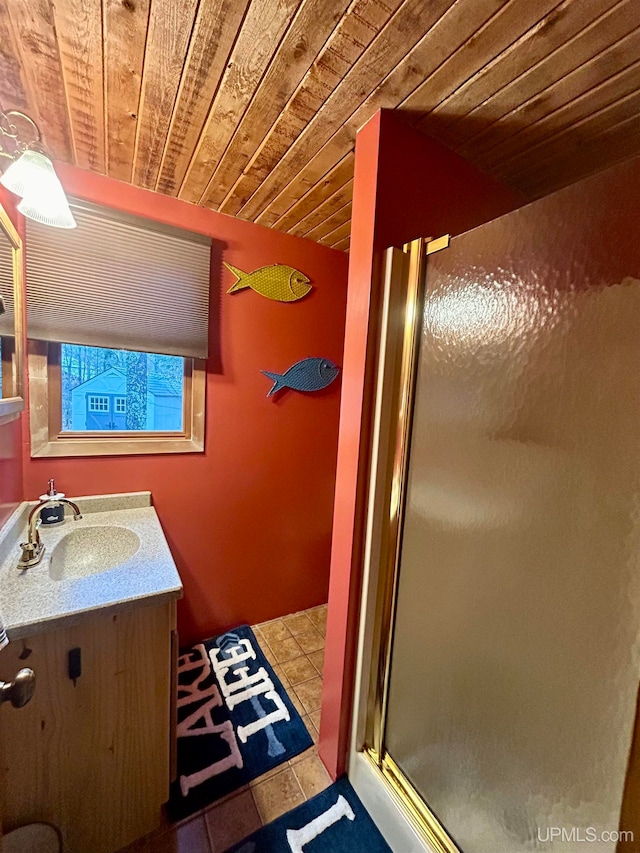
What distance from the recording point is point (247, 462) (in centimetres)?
193

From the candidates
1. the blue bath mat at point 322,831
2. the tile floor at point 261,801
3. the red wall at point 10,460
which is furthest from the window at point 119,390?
the blue bath mat at point 322,831

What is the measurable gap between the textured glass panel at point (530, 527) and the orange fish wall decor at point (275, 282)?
1105mm

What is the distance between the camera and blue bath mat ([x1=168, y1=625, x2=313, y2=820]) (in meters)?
1.19

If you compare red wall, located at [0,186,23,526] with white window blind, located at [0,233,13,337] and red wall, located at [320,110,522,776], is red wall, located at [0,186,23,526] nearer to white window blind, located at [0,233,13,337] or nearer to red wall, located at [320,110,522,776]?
white window blind, located at [0,233,13,337]

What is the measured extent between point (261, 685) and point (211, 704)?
24 centimetres

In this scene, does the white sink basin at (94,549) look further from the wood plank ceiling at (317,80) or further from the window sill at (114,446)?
the wood plank ceiling at (317,80)

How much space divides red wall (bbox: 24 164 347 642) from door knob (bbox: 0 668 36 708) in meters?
1.17

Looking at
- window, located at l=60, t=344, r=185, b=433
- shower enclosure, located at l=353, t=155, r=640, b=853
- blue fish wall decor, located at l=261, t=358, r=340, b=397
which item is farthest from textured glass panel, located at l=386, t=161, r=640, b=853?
window, located at l=60, t=344, r=185, b=433

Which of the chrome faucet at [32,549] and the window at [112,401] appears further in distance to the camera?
the window at [112,401]

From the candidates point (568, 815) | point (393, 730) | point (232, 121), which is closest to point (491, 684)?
point (568, 815)

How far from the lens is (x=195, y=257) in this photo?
162cm

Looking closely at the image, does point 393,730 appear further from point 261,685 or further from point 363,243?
point 363,243

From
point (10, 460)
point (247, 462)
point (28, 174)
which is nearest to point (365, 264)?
point (28, 174)

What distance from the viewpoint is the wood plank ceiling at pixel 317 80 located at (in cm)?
78
